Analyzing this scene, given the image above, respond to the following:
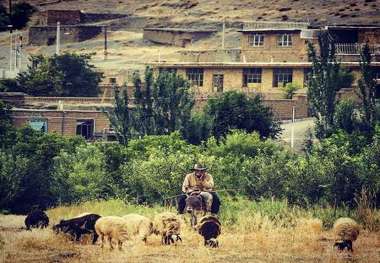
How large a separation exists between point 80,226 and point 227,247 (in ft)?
10.2

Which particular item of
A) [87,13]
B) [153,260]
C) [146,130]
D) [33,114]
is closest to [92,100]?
[33,114]

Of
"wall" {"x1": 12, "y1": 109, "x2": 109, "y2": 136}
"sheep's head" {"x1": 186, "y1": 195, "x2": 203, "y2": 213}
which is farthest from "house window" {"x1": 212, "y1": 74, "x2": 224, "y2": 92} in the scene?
"sheep's head" {"x1": 186, "y1": 195, "x2": 203, "y2": 213}

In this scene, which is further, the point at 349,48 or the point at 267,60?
the point at 267,60

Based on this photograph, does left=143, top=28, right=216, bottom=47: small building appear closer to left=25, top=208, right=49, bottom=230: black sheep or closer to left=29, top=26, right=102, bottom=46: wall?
left=29, top=26, right=102, bottom=46: wall

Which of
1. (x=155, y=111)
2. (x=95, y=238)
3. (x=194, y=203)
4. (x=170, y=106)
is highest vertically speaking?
(x=170, y=106)

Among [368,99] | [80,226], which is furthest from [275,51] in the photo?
[80,226]

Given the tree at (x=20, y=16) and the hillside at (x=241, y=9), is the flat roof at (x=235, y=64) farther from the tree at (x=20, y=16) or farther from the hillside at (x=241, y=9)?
the tree at (x=20, y=16)

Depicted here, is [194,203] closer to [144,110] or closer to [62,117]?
[144,110]

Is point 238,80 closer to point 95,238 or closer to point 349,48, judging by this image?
point 349,48

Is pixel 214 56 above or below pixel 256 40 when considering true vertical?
below

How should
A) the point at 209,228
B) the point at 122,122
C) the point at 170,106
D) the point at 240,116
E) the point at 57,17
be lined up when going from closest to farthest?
the point at 209,228 < the point at 122,122 < the point at 170,106 < the point at 240,116 < the point at 57,17

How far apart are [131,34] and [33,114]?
31.7 metres

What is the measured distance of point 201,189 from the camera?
2836 centimetres

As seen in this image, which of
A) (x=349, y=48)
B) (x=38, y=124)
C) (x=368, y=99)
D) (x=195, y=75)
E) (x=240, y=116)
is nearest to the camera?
(x=368, y=99)
